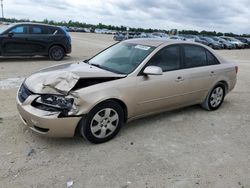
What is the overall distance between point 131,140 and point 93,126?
2.28ft

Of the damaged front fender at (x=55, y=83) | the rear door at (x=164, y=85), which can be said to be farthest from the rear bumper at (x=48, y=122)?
the rear door at (x=164, y=85)

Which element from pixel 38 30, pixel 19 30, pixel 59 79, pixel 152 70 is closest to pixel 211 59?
pixel 152 70

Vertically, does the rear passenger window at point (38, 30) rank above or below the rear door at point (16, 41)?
above

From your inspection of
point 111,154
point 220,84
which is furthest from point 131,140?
point 220,84

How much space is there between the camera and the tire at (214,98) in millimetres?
5914

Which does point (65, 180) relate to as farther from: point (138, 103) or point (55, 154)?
point (138, 103)

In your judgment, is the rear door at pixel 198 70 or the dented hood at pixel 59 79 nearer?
the dented hood at pixel 59 79

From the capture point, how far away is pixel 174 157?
12.8 feet

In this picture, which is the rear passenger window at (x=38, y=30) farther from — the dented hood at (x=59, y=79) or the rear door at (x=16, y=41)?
the dented hood at (x=59, y=79)

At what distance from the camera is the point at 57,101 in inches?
151

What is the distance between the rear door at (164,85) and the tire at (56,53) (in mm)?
8703

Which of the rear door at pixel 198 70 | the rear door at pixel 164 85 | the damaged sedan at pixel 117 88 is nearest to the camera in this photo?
the damaged sedan at pixel 117 88

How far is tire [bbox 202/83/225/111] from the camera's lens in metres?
5.91

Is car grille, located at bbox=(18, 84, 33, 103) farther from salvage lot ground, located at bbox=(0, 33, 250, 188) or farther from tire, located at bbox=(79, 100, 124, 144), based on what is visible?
Result: tire, located at bbox=(79, 100, 124, 144)
